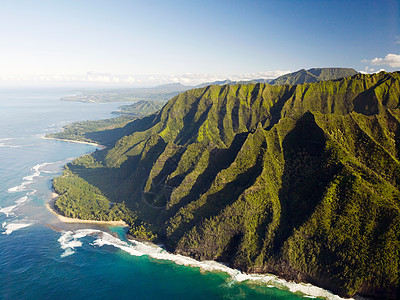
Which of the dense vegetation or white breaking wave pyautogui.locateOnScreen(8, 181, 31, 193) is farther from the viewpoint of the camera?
white breaking wave pyautogui.locateOnScreen(8, 181, 31, 193)

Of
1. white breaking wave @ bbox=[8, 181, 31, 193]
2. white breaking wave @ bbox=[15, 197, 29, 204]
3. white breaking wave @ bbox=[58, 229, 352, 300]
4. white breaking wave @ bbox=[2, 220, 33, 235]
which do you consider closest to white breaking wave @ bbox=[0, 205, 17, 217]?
white breaking wave @ bbox=[15, 197, 29, 204]

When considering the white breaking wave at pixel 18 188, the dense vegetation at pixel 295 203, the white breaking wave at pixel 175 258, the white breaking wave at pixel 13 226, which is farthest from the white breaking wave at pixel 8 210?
the white breaking wave at pixel 175 258

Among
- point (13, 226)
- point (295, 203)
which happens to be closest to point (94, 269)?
point (13, 226)

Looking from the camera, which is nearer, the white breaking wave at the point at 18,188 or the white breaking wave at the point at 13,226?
the white breaking wave at the point at 13,226

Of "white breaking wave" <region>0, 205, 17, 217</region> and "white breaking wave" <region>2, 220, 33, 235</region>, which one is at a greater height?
"white breaking wave" <region>0, 205, 17, 217</region>

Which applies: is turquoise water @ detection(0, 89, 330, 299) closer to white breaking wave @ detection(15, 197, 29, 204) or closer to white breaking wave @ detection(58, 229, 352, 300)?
white breaking wave @ detection(58, 229, 352, 300)

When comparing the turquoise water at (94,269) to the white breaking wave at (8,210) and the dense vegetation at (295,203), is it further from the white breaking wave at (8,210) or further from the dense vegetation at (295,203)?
the dense vegetation at (295,203)

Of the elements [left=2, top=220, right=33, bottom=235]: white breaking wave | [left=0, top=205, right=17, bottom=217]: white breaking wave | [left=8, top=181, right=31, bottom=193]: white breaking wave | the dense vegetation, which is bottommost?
[left=2, top=220, right=33, bottom=235]: white breaking wave

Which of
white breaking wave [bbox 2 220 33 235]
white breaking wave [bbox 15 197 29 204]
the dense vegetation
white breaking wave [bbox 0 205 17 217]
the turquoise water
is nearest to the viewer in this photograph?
the dense vegetation

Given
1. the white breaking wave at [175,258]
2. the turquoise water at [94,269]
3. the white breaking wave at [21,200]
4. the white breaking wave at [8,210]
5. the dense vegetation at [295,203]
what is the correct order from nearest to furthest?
the dense vegetation at [295,203] < the turquoise water at [94,269] < the white breaking wave at [175,258] < the white breaking wave at [8,210] < the white breaking wave at [21,200]
